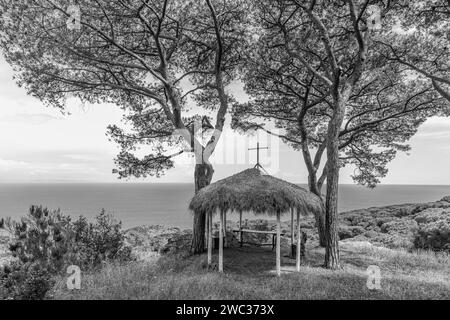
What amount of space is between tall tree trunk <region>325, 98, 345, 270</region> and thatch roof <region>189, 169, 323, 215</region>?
476mm

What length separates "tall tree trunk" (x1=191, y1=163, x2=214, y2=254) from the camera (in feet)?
40.4

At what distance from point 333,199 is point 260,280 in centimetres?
341

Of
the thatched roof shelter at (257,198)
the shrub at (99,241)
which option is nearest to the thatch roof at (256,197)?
the thatched roof shelter at (257,198)

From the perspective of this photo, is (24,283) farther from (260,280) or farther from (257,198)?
(257,198)

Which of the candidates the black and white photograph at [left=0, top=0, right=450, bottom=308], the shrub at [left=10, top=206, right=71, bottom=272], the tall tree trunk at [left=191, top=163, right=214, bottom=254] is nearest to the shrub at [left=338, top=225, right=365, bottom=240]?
the black and white photograph at [left=0, top=0, right=450, bottom=308]

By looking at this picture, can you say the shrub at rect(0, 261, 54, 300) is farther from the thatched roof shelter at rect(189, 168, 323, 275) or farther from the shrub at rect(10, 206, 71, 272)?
the thatched roof shelter at rect(189, 168, 323, 275)

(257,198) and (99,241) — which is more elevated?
(257,198)

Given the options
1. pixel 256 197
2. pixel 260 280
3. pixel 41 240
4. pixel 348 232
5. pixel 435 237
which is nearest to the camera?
pixel 260 280

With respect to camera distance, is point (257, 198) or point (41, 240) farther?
point (257, 198)

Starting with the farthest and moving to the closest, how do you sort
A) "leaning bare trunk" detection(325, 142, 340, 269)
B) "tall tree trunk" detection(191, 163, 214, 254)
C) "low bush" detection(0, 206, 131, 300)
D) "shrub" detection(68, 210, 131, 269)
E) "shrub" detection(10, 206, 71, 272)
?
"tall tree trunk" detection(191, 163, 214, 254)
"shrub" detection(68, 210, 131, 269)
"leaning bare trunk" detection(325, 142, 340, 269)
"shrub" detection(10, 206, 71, 272)
"low bush" detection(0, 206, 131, 300)

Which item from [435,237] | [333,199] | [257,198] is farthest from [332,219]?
[435,237]

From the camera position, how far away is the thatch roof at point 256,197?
9.18 metres

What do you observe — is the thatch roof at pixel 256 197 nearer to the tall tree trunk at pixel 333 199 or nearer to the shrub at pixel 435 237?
the tall tree trunk at pixel 333 199

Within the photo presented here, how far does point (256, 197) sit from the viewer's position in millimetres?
9188
